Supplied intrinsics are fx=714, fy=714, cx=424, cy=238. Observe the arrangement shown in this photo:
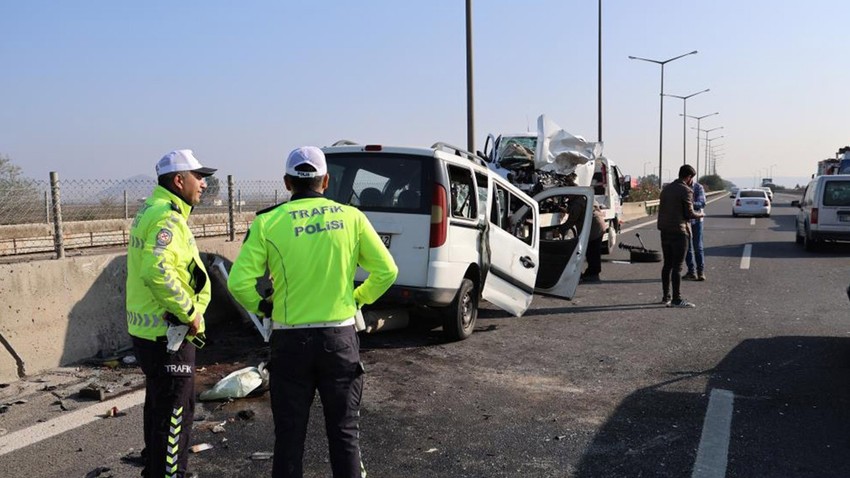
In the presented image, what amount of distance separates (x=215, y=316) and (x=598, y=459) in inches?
185

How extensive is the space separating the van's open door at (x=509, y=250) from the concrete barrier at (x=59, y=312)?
3663mm

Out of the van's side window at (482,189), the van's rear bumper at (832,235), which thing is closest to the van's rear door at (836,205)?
the van's rear bumper at (832,235)

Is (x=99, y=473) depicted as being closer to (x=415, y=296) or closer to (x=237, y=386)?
(x=237, y=386)

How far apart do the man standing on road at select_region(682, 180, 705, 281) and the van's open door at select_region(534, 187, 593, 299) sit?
2.60 meters

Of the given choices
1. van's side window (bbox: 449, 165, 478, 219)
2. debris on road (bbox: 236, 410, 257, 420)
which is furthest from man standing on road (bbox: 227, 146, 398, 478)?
van's side window (bbox: 449, 165, 478, 219)

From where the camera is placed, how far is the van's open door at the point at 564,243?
30.4 ft

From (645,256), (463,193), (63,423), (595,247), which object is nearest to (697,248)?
(595,247)

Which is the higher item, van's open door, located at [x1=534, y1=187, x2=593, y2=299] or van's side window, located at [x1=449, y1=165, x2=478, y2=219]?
van's side window, located at [x1=449, y1=165, x2=478, y2=219]

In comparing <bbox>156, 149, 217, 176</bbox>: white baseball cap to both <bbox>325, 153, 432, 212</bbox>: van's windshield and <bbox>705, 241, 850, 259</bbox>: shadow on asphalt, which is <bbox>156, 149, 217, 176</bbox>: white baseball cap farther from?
<bbox>705, 241, 850, 259</bbox>: shadow on asphalt

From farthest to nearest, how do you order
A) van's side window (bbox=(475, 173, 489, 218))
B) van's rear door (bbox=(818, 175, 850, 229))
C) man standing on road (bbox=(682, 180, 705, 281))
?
van's rear door (bbox=(818, 175, 850, 229)), man standing on road (bbox=(682, 180, 705, 281)), van's side window (bbox=(475, 173, 489, 218))

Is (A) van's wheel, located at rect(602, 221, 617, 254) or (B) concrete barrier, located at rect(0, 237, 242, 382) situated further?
(A) van's wheel, located at rect(602, 221, 617, 254)

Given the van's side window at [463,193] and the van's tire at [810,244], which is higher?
the van's side window at [463,193]

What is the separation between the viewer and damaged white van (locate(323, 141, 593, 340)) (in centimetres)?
670

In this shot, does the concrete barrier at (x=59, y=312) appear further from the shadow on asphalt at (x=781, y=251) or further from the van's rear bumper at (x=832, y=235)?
the van's rear bumper at (x=832, y=235)
